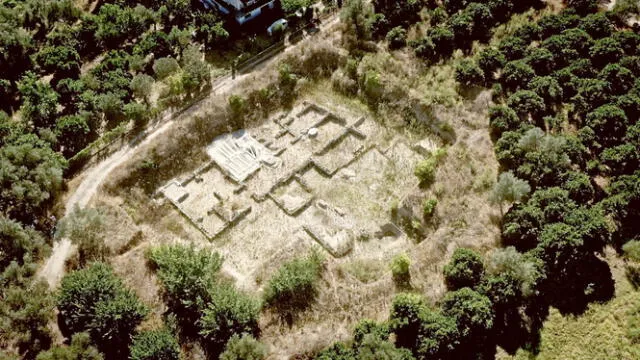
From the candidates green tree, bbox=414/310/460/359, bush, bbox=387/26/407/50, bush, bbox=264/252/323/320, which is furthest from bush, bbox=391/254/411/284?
bush, bbox=387/26/407/50

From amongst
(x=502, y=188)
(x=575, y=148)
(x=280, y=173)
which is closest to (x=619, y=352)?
(x=502, y=188)

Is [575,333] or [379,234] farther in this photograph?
[379,234]

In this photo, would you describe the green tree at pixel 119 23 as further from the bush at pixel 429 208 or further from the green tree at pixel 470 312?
the green tree at pixel 470 312

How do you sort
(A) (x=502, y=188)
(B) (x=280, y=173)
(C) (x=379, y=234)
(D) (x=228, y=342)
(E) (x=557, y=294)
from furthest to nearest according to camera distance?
(B) (x=280, y=173) < (C) (x=379, y=234) < (A) (x=502, y=188) < (E) (x=557, y=294) < (D) (x=228, y=342)

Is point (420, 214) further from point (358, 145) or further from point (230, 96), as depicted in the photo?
point (230, 96)

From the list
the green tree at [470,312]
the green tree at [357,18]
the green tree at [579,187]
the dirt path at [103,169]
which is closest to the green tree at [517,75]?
the green tree at [579,187]

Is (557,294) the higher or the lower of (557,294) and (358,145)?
the lower
